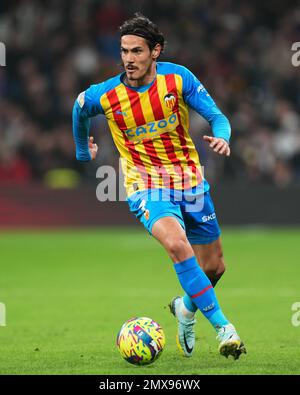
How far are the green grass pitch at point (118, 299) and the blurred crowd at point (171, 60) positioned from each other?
1.31 meters

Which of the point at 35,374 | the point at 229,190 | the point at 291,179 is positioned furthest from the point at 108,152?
the point at 35,374

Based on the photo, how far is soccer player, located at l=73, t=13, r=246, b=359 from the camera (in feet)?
21.9

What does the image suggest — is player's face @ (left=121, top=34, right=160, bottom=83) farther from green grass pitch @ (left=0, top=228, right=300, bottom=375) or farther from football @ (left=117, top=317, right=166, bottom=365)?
green grass pitch @ (left=0, top=228, right=300, bottom=375)

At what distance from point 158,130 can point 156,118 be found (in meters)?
0.09

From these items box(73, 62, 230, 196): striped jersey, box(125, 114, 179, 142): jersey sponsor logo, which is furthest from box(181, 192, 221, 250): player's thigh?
box(125, 114, 179, 142): jersey sponsor logo

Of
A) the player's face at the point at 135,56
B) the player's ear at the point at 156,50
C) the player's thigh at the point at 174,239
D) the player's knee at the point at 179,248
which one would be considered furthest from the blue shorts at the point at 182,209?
the player's ear at the point at 156,50

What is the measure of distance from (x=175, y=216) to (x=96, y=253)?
731cm

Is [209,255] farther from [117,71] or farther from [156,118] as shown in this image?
[117,71]

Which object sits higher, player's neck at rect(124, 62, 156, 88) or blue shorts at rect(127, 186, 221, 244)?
player's neck at rect(124, 62, 156, 88)

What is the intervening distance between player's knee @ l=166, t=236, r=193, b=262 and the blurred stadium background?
999 centimetres

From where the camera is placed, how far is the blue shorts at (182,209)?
6547 mm

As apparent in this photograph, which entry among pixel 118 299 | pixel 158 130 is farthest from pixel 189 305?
pixel 118 299

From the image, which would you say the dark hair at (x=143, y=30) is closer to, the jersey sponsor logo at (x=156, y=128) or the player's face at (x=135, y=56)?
the player's face at (x=135, y=56)
